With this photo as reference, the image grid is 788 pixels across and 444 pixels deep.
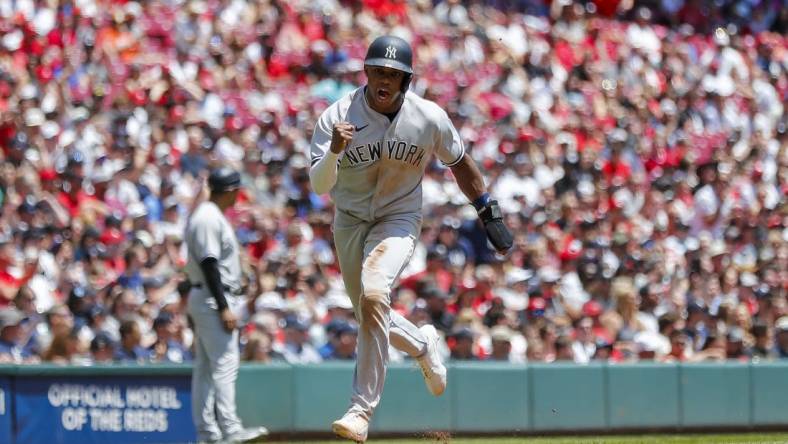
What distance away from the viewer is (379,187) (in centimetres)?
719

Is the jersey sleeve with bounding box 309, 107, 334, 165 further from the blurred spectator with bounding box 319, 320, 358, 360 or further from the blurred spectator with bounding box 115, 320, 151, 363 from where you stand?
the blurred spectator with bounding box 319, 320, 358, 360

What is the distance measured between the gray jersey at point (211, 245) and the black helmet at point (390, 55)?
8.14 ft

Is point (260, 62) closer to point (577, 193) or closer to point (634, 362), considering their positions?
point (577, 193)

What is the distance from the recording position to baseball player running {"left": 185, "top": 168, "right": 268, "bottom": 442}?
351 inches

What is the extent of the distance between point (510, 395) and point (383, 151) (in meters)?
5.02

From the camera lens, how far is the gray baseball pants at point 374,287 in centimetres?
693

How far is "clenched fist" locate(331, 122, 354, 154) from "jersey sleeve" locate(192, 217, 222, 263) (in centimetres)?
244

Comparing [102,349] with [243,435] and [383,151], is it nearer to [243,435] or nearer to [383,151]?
[243,435]

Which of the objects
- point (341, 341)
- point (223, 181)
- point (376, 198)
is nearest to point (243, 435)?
point (223, 181)

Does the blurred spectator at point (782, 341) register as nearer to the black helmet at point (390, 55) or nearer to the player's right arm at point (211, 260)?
the player's right arm at point (211, 260)

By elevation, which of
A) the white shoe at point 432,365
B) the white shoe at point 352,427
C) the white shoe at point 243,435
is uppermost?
the white shoe at point 432,365

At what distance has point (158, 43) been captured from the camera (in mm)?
15617

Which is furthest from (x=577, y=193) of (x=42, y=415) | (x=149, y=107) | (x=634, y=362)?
(x=42, y=415)

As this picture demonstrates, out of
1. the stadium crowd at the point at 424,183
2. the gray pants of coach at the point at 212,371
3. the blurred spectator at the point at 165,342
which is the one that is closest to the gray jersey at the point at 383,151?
the gray pants of coach at the point at 212,371
